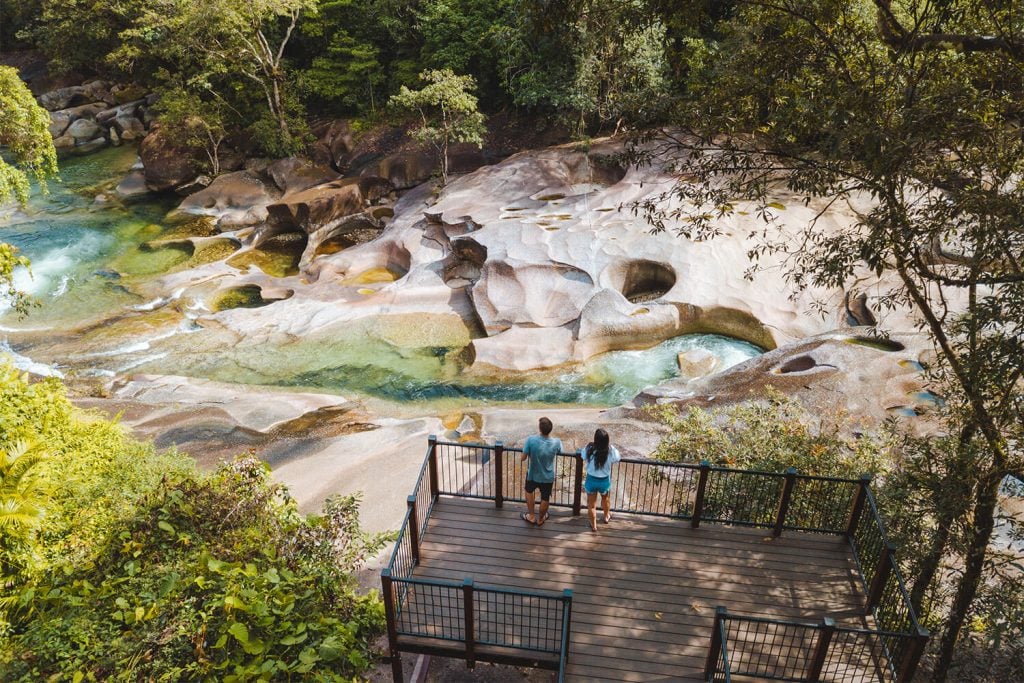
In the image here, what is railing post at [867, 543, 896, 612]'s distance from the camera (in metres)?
8.19

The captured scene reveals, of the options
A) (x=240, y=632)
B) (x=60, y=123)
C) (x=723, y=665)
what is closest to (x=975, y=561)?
(x=723, y=665)

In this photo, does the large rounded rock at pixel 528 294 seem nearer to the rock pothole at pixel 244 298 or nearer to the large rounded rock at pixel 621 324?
the large rounded rock at pixel 621 324

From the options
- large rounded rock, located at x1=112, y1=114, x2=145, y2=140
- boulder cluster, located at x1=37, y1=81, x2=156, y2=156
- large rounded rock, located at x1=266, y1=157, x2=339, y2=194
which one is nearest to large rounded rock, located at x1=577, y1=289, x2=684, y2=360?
large rounded rock, located at x1=266, y1=157, x2=339, y2=194

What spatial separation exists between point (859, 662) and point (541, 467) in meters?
4.57

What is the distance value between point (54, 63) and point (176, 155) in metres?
16.1

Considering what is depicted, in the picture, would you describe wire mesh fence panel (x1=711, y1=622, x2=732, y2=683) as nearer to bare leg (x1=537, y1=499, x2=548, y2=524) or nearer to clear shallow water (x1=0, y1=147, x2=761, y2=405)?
bare leg (x1=537, y1=499, x2=548, y2=524)

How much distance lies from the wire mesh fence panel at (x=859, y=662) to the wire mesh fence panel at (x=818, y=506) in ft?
6.49

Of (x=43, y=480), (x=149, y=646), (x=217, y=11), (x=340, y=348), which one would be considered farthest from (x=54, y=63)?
(x=149, y=646)

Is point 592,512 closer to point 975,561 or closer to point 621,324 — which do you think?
point 975,561

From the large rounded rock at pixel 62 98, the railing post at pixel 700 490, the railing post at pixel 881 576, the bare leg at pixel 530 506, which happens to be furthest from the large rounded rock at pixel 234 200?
the railing post at pixel 881 576

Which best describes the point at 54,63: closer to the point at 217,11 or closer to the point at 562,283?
the point at 217,11

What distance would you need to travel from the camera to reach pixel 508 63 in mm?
30781

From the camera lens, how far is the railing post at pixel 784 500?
940cm

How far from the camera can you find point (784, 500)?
9.57m
